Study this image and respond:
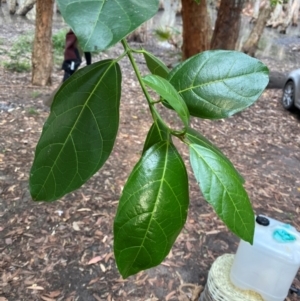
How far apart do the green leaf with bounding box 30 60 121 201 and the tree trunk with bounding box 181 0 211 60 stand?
3.87 metres

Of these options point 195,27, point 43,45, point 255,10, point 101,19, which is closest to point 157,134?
point 101,19

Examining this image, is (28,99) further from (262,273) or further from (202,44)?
(262,273)

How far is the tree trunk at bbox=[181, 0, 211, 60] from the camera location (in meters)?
4.29

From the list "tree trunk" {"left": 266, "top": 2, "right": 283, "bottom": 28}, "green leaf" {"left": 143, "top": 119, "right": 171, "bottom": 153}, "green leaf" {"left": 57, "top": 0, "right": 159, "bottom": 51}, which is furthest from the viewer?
"tree trunk" {"left": 266, "top": 2, "right": 283, "bottom": 28}

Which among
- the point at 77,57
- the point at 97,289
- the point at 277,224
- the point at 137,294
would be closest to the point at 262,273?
the point at 277,224

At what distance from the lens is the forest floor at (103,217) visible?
229cm

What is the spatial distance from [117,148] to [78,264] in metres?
1.36

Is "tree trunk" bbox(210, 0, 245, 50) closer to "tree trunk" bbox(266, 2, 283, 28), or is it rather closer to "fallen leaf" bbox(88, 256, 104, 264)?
"fallen leaf" bbox(88, 256, 104, 264)

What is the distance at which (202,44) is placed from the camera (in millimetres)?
4695

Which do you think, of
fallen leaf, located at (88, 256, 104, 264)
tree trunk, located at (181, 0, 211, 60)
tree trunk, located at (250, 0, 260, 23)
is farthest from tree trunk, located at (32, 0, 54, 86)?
tree trunk, located at (250, 0, 260, 23)

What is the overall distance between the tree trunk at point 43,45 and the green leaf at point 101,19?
14.6 feet

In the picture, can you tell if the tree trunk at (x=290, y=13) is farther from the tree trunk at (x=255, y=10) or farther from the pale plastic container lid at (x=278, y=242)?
the pale plastic container lid at (x=278, y=242)

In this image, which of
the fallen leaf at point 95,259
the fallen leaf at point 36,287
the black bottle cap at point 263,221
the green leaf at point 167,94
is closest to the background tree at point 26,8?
the fallen leaf at point 95,259

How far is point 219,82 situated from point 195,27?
422 centimetres
